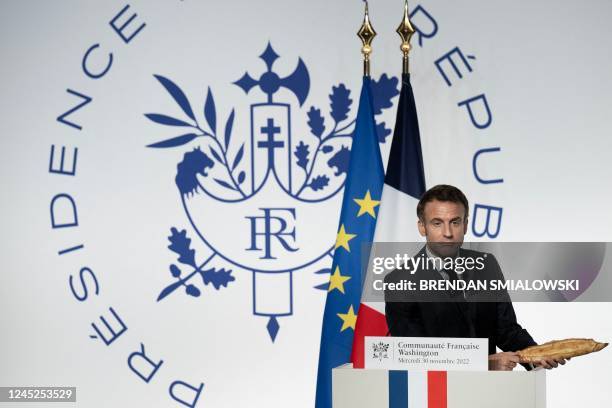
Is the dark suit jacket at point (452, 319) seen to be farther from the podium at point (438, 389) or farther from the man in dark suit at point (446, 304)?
the podium at point (438, 389)

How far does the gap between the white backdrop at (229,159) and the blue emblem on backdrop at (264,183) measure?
1cm

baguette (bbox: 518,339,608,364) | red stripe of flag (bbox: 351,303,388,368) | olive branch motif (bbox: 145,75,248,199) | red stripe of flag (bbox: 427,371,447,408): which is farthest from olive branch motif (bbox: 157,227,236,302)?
baguette (bbox: 518,339,608,364)

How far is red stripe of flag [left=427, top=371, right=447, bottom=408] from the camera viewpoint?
7.03ft

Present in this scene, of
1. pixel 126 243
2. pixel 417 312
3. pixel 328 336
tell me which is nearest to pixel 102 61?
pixel 126 243

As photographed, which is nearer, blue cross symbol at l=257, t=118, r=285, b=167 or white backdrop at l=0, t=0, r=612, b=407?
white backdrop at l=0, t=0, r=612, b=407

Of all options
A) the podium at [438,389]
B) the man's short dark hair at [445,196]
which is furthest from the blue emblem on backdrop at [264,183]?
the podium at [438,389]

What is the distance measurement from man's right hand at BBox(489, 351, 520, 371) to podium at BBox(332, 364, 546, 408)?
0.15ft

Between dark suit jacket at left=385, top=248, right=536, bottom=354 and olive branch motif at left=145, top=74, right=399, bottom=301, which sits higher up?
Result: olive branch motif at left=145, top=74, right=399, bottom=301

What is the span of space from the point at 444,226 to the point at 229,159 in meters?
1.27

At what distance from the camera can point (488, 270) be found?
2846 millimetres

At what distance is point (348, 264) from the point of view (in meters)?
3.23

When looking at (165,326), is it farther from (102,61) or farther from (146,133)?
(102,61)

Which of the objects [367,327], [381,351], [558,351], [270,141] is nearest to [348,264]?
[367,327]

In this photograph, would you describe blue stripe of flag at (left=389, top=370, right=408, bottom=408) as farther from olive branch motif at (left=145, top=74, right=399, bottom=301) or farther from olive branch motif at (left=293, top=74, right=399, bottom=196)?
olive branch motif at (left=293, top=74, right=399, bottom=196)
